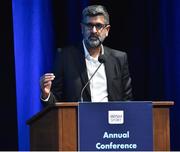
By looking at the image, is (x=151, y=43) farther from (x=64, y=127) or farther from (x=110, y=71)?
(x=64, y=127)

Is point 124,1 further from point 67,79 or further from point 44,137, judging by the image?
point 44,137

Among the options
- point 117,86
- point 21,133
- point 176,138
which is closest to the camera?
point 117,86

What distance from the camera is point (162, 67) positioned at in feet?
14.2

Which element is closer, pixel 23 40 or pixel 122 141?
pixel 122 141

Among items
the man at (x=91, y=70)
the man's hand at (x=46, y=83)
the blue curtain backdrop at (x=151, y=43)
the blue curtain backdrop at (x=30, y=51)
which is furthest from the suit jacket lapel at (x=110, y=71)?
the blue curtain backdrop at (x=151, y=43)

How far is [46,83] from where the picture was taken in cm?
275

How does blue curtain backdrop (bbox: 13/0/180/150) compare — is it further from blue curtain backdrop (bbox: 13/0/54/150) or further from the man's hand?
the man's hand

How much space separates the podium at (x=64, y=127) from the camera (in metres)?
2.56

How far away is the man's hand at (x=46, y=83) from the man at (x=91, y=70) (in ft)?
1.24

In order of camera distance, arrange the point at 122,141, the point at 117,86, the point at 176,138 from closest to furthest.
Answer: the point at 122,141, the point at 117,86, the point at 176,138

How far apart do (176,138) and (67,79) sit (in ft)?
4.19

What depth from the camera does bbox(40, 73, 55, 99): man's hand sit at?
2.70m

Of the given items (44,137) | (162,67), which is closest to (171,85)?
(162,67)

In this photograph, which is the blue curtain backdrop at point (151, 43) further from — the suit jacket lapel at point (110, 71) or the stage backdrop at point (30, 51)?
the suit jacket lapel at point (110, 71)
